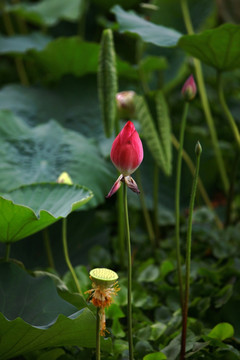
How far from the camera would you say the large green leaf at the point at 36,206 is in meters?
0.82

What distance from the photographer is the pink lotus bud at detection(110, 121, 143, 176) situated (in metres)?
0.66

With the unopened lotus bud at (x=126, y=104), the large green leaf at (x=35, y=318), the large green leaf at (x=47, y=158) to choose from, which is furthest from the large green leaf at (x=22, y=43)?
the large green leaf at (x=35, y=318)

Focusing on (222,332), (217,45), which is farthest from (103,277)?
(217,45)

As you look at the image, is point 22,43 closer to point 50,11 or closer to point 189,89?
point 50,11

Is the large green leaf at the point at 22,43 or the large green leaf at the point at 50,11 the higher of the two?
the large green leaf at the point at 50,11

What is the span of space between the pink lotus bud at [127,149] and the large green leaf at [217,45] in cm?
51

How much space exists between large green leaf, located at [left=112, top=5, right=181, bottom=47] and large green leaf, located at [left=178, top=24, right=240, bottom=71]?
0.16 ft

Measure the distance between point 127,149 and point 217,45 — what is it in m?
0.54

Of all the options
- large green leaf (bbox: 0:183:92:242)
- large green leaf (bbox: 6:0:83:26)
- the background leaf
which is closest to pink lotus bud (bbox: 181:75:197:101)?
large green leaf (bbox: 0:183:92:242)

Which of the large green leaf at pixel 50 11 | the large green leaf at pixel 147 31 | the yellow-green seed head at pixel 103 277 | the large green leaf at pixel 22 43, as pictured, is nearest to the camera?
the yellow-green seed head at pixel 103 277

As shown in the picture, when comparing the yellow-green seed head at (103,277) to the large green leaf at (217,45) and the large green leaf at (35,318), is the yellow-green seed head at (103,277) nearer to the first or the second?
the large green leaf at (35,318)

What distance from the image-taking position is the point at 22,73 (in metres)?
2.15

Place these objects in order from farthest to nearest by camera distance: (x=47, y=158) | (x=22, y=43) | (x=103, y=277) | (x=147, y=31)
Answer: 1. (x=22, y=43)
2. (x=47, y=158)
3. (x=147, y=31)
4. (x=103, y=277)

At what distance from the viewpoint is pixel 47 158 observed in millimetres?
1307
